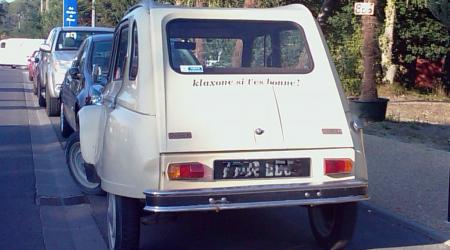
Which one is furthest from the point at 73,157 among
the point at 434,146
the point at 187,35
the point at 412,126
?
the point at 412,126

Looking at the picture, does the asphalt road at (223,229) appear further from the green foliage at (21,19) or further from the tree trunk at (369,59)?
the green foliage at (21,19)

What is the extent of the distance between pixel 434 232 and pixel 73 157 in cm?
427

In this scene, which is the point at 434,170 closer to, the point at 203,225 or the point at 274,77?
the point at 203,225

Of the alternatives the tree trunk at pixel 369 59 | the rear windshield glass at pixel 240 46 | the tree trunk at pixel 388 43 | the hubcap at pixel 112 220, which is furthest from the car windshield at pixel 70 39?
the hubcap at pixel 112 220

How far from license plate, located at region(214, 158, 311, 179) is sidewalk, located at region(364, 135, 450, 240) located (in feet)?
6.68

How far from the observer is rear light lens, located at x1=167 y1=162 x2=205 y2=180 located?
5.57 metres

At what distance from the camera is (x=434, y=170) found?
10367mm

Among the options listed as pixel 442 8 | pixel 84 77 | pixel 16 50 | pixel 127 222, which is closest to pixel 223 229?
pixel 127 222

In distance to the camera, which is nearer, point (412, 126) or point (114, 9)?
point (412, 126)

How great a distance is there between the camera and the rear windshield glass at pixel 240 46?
6.25 metres

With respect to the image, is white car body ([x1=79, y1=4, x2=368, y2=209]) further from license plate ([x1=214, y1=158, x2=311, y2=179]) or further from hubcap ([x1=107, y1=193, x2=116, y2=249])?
hubcap ([x1=107, y1=193, x2=116, y2=249])

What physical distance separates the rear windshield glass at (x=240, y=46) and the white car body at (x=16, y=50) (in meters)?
39.2

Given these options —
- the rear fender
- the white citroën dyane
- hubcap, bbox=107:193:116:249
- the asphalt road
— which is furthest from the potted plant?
hubcap, bbox=107:193:116:249

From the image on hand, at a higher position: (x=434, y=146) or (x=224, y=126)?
(x=224, y=126)
